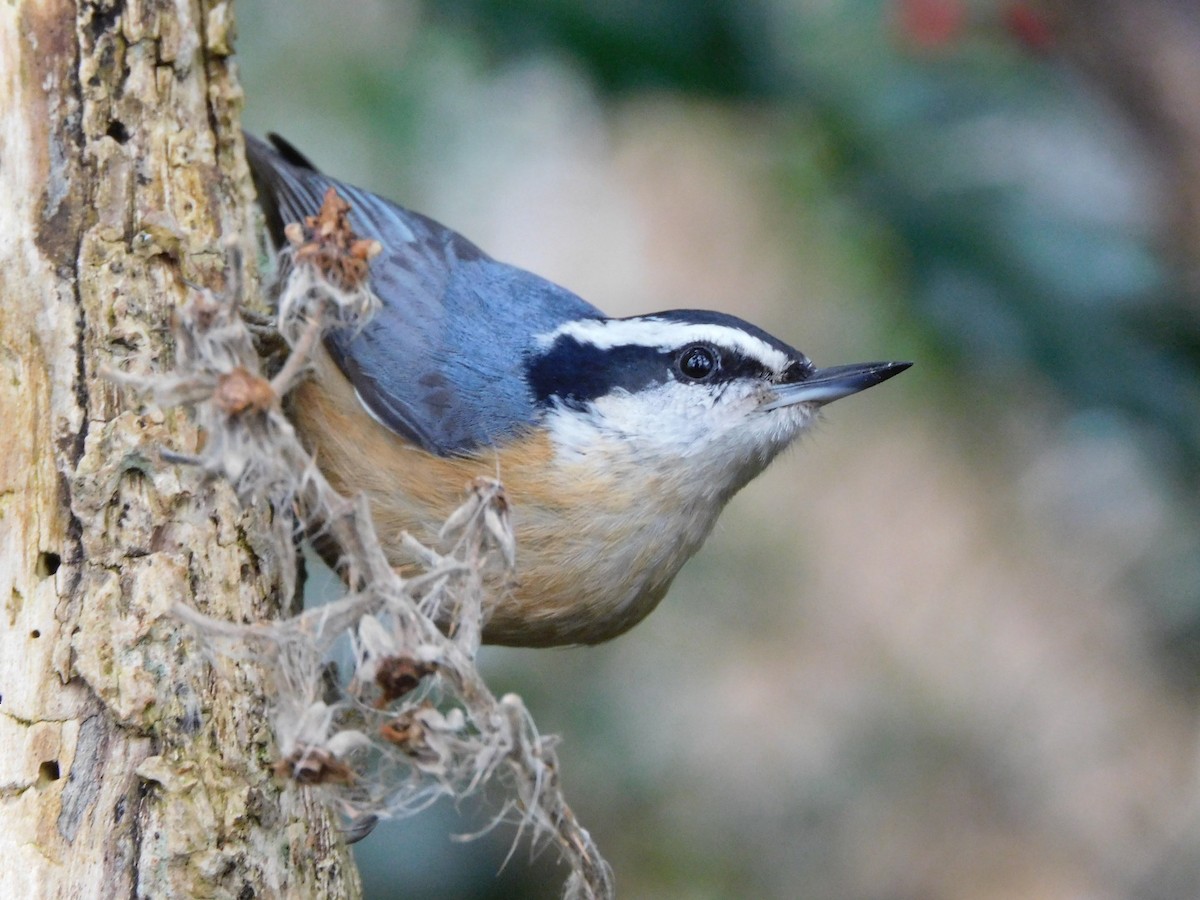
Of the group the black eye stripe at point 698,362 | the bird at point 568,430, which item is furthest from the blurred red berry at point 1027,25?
the black eye stripe at point 698,362

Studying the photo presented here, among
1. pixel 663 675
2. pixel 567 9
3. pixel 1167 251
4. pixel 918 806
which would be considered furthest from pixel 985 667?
pixel 567 9

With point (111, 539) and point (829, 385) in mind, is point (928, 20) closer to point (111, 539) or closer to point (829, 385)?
point (829, 385)

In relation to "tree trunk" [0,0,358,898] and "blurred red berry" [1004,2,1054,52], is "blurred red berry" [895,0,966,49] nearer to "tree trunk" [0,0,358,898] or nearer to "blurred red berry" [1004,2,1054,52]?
"blurred red berry" [1004,2,1054,52]

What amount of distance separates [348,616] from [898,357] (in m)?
2.56

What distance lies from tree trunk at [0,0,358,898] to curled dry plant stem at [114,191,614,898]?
0.29 meters

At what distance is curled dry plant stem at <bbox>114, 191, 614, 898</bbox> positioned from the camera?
1.57 m

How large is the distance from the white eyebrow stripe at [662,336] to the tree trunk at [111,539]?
76 cm

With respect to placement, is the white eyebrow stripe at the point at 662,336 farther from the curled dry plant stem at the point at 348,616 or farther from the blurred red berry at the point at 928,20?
the blurred red berry at the point at 928,20

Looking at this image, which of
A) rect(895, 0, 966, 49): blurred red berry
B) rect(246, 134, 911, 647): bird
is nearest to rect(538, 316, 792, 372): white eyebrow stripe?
rect(246, 134, 911, 647): bird

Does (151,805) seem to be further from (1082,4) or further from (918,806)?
(918,806)

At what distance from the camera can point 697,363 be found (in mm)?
2541

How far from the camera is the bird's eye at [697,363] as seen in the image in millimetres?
2531

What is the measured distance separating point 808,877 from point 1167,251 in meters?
2.26

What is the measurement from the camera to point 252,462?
1.58 meters
